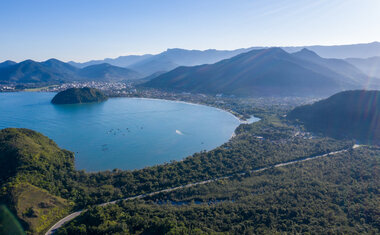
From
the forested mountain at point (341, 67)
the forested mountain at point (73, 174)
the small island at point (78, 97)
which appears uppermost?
the forested mountain at point (341, 67)

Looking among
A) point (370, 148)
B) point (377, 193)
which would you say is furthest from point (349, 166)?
point (370, 148)

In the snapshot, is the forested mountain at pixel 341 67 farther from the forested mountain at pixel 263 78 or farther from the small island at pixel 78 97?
the small island at pixel 78 97

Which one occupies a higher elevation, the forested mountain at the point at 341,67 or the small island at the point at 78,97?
the forested mountain at the point at 341,67

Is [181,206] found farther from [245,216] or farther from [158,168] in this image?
[158,168]

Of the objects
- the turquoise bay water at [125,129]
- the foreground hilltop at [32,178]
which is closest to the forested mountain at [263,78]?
the turquoise bay water at [125,129]

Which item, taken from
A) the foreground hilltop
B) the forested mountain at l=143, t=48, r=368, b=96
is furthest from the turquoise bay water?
the forested mountain at l=143, t=48, r=368, b=96

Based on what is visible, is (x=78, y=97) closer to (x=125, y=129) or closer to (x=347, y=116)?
(x=125, y=129)
